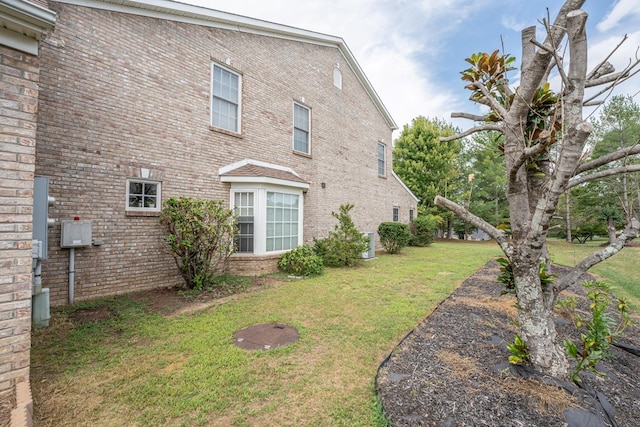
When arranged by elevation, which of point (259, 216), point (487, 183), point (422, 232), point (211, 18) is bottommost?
point (422, 232)

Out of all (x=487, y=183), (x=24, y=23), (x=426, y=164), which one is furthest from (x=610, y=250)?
(x=487, y=183)

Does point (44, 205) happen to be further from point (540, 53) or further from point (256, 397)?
point (540, 53)

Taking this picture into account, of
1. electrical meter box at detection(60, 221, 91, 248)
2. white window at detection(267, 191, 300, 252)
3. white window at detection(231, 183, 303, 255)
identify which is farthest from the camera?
white window at detection(267, 191, 300, 252)

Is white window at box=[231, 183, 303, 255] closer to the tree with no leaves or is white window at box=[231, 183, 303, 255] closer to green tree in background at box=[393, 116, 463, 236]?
the tree with no leaves

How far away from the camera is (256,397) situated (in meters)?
2.53

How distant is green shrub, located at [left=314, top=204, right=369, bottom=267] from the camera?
924 cm

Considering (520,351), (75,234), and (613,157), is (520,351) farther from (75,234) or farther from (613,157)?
(75,234)

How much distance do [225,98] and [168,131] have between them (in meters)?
2.02

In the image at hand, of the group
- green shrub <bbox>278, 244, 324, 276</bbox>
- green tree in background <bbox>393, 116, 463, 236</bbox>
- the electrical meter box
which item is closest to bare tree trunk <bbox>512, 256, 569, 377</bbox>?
green shrub <bbox>278, 244, 324, 276</bbox>

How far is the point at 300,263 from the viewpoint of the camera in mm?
7836

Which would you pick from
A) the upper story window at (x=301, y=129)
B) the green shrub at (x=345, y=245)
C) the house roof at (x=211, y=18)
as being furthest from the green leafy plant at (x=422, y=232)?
the house roof at (x=211, y=18)

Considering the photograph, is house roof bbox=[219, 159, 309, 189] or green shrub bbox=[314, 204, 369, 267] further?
green shrub bbox=[314, 204, 369, 267]

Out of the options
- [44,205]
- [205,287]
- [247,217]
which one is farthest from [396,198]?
[44,205]

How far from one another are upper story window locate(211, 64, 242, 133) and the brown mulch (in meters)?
6.95
